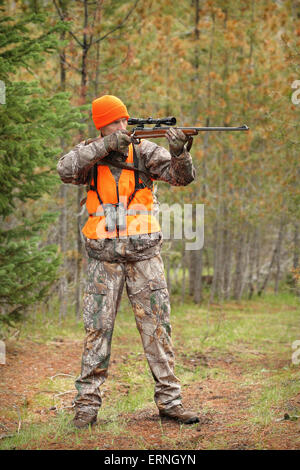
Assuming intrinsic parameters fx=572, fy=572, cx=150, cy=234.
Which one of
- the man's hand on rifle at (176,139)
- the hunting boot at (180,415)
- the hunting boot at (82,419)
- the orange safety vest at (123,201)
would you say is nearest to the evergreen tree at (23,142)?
the orange safety vest at (123,201)

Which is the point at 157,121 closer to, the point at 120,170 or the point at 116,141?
the point at 116,141

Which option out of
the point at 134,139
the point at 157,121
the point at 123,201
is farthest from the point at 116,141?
the point at 123,201

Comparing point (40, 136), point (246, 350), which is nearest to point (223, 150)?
point (246, 350)

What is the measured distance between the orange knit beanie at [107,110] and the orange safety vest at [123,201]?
284 millimetres

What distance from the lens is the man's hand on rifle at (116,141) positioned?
14.3 feet

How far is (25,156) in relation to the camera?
270 inches

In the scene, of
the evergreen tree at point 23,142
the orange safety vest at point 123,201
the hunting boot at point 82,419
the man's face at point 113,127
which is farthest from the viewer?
the evergreen tree at point 23,142

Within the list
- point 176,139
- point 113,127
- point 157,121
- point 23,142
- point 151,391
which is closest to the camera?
point 176,139

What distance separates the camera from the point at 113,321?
4.55 metres

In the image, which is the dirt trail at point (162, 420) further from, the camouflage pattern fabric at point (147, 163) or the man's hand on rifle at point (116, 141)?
the man's hand on rifle at point (116, 141)

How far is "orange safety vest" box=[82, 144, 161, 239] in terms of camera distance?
14.9 feet

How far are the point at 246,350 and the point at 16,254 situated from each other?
4.00 meters

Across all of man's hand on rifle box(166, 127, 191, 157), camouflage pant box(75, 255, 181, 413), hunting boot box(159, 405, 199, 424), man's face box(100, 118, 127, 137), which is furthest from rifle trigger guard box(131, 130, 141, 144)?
hunting boot box(159, 405, 199, 424)

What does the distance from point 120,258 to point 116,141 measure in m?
0.92
